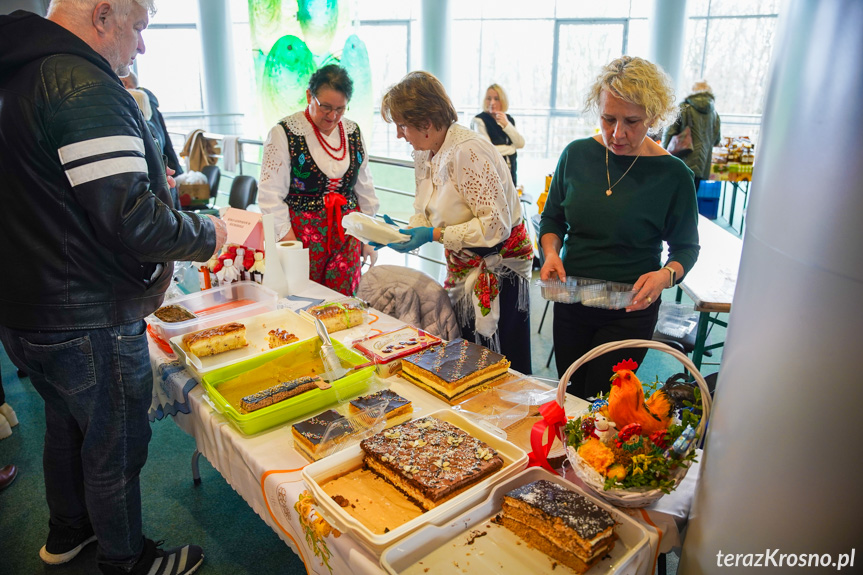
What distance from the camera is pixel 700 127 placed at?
532 centimetres

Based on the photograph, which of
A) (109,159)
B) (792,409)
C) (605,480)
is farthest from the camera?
(109,159)

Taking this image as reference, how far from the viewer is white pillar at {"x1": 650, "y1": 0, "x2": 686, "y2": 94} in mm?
6652

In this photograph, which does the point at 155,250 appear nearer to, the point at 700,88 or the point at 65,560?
the point at 65,560

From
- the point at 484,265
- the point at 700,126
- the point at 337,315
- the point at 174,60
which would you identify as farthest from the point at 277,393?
the point at 174,60

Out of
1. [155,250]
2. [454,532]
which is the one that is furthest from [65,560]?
[454,532]

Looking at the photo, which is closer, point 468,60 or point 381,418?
point 381,418

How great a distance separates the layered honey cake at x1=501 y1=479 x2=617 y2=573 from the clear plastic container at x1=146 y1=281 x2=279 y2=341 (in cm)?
113

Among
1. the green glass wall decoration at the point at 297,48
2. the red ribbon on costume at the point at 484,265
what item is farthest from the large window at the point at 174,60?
the red ribbon on costume at the point at 484,265

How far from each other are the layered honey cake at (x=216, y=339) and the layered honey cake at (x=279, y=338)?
2.9 inches

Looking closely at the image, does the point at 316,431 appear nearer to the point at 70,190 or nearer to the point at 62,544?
the point at 70,190

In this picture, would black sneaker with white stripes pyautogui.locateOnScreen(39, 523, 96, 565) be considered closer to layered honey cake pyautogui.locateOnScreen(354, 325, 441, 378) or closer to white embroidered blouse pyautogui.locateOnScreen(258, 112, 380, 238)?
layered honey cake pyautogui.locateOnScreen(354, 325, 441, 378)

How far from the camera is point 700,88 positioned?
5496 millimetres

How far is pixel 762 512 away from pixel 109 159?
126cm

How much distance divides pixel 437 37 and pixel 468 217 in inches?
229
